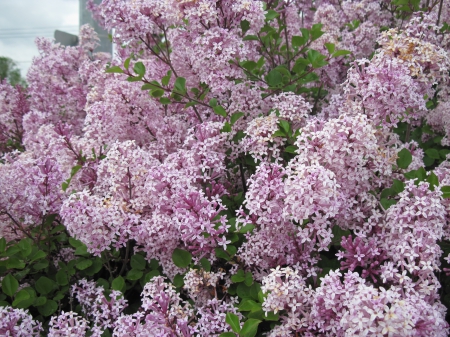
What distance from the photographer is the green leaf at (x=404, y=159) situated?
219 cm

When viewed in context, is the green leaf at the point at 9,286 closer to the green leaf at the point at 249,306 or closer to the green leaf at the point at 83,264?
the green leaf at the point at 83,264

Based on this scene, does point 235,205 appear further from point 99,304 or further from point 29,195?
point 29,195

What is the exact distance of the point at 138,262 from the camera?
2.30 meters

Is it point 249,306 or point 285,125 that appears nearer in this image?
point 249,306

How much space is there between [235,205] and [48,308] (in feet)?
4.12

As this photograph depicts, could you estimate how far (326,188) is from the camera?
5.40 feet

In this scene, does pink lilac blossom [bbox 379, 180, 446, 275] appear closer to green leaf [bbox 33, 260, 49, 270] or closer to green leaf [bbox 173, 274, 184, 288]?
green leaf [bbox 173, 274, 184, 288]

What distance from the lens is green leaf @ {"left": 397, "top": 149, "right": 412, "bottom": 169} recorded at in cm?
219

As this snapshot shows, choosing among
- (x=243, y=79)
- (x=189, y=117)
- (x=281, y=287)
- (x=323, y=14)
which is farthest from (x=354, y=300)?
(x=323, y=14)

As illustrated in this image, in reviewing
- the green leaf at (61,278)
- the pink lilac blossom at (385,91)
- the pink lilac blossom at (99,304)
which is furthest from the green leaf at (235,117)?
the green leaf at (61,278)

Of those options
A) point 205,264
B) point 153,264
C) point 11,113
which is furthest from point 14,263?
point 11,113

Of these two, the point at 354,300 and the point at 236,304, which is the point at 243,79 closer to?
the point at 236,304

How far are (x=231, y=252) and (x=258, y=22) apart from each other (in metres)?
1.63

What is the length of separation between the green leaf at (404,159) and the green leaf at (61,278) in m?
2.08
